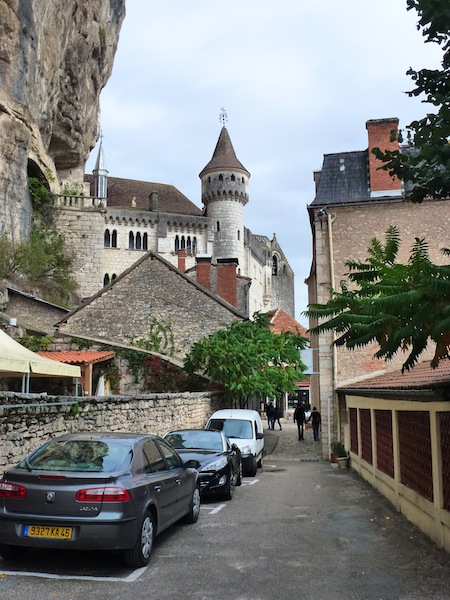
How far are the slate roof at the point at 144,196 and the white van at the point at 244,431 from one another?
166 ft

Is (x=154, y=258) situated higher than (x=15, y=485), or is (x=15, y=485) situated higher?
(x=154, y=258)

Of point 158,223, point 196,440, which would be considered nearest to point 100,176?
point 158,223

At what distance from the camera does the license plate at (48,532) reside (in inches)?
203

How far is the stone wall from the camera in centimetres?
757

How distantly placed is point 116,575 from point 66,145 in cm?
4338

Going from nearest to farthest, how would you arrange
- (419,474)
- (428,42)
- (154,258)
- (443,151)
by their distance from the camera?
1. (443,151)
2. (428,42)
3. (419,474)
4. (154,258)

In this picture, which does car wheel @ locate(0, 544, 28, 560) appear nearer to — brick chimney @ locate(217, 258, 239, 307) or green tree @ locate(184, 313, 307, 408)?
green tree @ locate(184, 313, 307, 408)

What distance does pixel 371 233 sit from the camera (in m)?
19.1

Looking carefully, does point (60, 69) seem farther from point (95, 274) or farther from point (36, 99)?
point (95, 274)

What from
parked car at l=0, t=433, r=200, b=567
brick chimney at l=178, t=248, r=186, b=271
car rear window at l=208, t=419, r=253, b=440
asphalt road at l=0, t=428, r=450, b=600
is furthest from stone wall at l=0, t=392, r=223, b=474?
brick chimney at l=178, t=248, r=186, b=271

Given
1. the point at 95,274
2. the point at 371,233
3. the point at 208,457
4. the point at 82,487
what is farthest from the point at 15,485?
the point at 95,274

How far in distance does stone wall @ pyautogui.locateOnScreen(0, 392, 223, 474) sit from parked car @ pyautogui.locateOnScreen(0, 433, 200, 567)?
165cm

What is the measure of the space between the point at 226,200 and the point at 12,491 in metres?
59.9

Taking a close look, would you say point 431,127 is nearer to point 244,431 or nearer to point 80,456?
point 80,456
